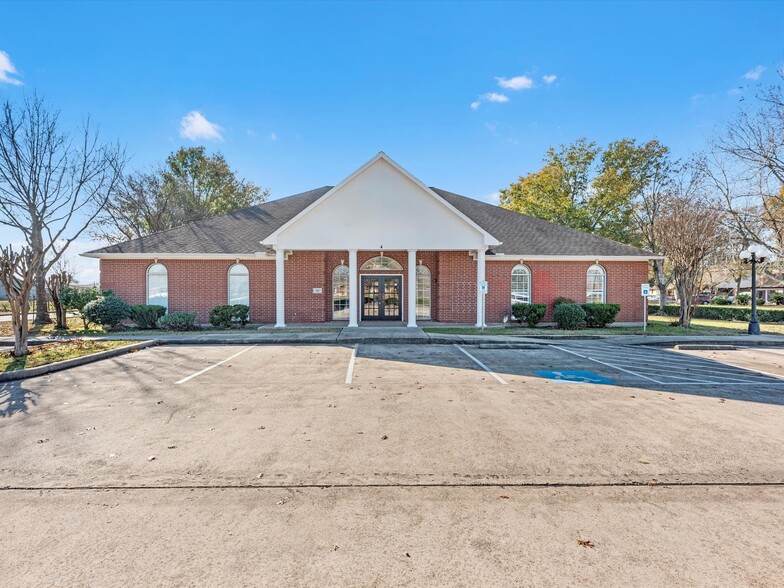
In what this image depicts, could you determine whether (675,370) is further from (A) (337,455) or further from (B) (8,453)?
(B) (8,453)

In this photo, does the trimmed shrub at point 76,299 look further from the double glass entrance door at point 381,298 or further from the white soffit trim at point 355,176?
the double glass entrance door at point 381,298

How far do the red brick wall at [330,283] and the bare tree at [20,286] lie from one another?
7.18 m

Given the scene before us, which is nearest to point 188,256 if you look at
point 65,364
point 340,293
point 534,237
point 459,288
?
point 340,293

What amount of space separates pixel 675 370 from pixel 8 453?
12.2 meters

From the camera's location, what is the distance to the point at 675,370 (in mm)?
9328

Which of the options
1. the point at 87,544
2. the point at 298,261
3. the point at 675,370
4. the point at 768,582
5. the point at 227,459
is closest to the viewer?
the point at 768,582

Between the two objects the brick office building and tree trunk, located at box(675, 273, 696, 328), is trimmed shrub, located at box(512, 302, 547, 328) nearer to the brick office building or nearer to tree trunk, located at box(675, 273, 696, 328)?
the brick office building

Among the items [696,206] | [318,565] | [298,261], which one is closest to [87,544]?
[318,565]

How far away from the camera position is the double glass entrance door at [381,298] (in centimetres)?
1961

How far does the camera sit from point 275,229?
1984 centimetres

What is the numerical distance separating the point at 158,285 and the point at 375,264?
10.2 metres

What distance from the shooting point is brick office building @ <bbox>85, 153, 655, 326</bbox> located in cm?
1659

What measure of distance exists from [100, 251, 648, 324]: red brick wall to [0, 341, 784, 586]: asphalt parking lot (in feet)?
35.5

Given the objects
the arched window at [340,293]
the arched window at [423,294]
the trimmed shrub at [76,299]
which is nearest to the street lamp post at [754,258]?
the arched window at [423,294]
